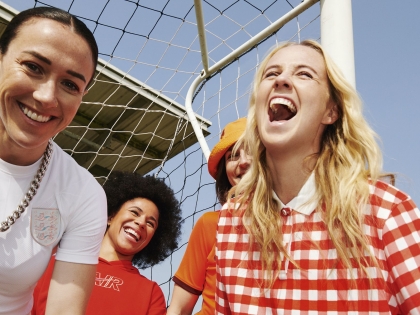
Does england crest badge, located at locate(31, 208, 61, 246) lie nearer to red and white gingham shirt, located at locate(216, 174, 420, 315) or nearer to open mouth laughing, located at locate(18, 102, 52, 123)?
open mouth laughing, located at locate(18, 102, 52, 123)

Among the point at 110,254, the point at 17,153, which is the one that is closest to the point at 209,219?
the point at 110,254

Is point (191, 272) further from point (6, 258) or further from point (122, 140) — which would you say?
point (122, 140)

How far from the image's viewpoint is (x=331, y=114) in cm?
132

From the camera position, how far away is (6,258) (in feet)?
3.88

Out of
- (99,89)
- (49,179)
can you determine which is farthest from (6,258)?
(99,89)

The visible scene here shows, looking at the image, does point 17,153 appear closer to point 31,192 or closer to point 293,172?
point 31,192

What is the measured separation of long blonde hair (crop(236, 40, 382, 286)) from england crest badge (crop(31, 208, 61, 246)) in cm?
49

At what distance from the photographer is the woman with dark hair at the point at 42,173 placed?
121 cm

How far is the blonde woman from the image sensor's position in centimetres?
105

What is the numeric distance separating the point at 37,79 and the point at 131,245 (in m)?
1.12

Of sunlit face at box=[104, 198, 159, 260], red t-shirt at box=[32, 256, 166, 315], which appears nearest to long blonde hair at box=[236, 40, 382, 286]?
red t-shirt at box=[32, 256, 166, 315]

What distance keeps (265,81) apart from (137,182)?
59.8 inches

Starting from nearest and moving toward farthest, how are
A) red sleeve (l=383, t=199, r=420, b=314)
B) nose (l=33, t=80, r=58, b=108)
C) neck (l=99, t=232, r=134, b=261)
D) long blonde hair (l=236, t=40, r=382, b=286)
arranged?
red sleeve (l=383, t=199, r=420, b=314), long blonde hair (l=236, t=40, r=382, b=286), nose (l=33, t=80, r=58, b=108), neck (l=99, t=232, r=134, b=261)

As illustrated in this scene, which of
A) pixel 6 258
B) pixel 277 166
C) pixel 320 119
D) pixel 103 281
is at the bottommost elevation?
pixel 6 258
